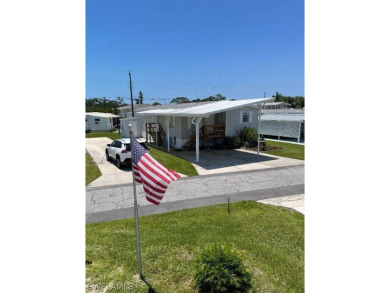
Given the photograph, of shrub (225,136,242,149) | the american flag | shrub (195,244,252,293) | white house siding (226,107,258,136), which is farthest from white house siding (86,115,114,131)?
shrub (195,244,252,293)

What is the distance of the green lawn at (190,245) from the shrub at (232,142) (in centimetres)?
1063

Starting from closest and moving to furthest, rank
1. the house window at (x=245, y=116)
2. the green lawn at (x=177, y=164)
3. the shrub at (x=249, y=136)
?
the green lawn at (x=177, y=164) → the shrub at (x=249, y=136) → the house window at (x=245, y=116)

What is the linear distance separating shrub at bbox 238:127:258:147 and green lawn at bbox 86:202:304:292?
1134cm

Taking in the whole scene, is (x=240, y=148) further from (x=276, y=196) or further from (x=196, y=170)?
(x=276, y=196)

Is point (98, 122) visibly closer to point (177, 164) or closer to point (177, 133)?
point (177, 133)

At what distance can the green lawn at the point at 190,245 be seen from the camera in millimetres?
3762

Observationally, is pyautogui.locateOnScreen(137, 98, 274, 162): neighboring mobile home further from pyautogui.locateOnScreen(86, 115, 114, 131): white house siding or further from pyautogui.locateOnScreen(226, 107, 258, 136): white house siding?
pyautogui.locateOnScreen(86, 115, 114, 131): white house siding

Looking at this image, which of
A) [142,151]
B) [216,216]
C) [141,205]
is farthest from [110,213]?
[142,151]

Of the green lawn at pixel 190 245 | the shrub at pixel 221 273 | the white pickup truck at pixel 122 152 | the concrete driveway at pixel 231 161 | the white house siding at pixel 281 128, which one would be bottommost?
the green lawn at pixel 190 245

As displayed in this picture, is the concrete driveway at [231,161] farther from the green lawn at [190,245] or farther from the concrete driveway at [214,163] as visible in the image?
the green lawn at [190,245]

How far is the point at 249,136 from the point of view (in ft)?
58.4

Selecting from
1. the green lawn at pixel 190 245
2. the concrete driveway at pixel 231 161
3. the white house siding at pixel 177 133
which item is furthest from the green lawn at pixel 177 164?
the green lawn at pixel 190 245

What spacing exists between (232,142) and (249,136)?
1465mm
